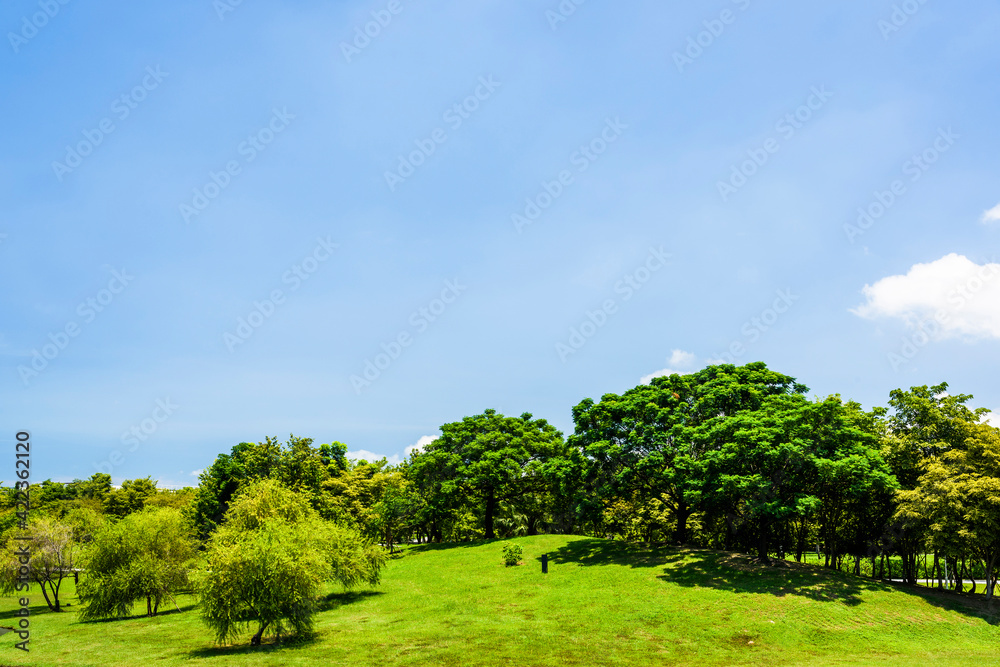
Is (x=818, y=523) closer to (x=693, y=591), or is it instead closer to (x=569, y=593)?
(x=693, y=591)

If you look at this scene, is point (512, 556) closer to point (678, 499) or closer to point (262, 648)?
point (678, 499)

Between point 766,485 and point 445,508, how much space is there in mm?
36062

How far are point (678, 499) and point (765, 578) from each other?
10092 mm

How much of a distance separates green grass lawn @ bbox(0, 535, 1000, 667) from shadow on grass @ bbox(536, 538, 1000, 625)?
151 mm

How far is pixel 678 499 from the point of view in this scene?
47500mm

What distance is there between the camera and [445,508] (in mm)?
63625

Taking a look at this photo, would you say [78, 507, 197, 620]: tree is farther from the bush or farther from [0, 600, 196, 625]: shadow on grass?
the bush

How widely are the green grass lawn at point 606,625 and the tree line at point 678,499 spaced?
262cm

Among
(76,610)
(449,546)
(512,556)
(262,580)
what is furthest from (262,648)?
(449,546)

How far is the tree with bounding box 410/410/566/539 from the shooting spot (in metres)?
61.8

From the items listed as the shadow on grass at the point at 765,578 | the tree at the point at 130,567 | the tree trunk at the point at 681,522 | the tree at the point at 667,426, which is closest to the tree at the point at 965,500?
the shadow on grass at the point at 765,578

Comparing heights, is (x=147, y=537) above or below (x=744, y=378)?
below

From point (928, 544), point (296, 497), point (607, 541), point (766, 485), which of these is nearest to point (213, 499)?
point (296, 497)

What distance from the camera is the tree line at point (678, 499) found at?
30.1m
